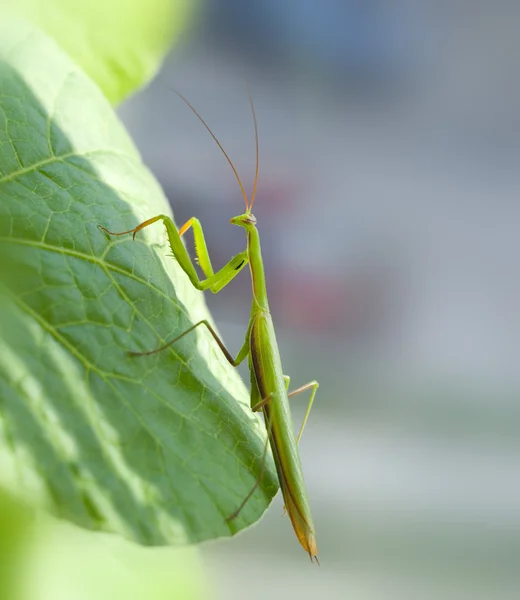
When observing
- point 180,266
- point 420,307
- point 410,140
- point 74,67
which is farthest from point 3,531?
point 410,140

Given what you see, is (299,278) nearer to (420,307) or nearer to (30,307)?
(420,307)

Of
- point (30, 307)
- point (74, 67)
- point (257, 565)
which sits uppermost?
point (74, 67)

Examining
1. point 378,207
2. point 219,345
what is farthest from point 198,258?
point 378,207

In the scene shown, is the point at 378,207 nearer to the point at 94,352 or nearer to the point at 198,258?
the point at 198,258

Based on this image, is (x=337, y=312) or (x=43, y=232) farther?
(x=337, y=312)

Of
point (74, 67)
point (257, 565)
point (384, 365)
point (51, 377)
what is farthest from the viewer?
point (384, 365)

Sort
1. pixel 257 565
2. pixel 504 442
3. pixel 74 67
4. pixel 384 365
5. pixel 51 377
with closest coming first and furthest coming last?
pixel 51 377, pixel 74 67, pixel 257 565, pixel 504 442, pixel 384 365
